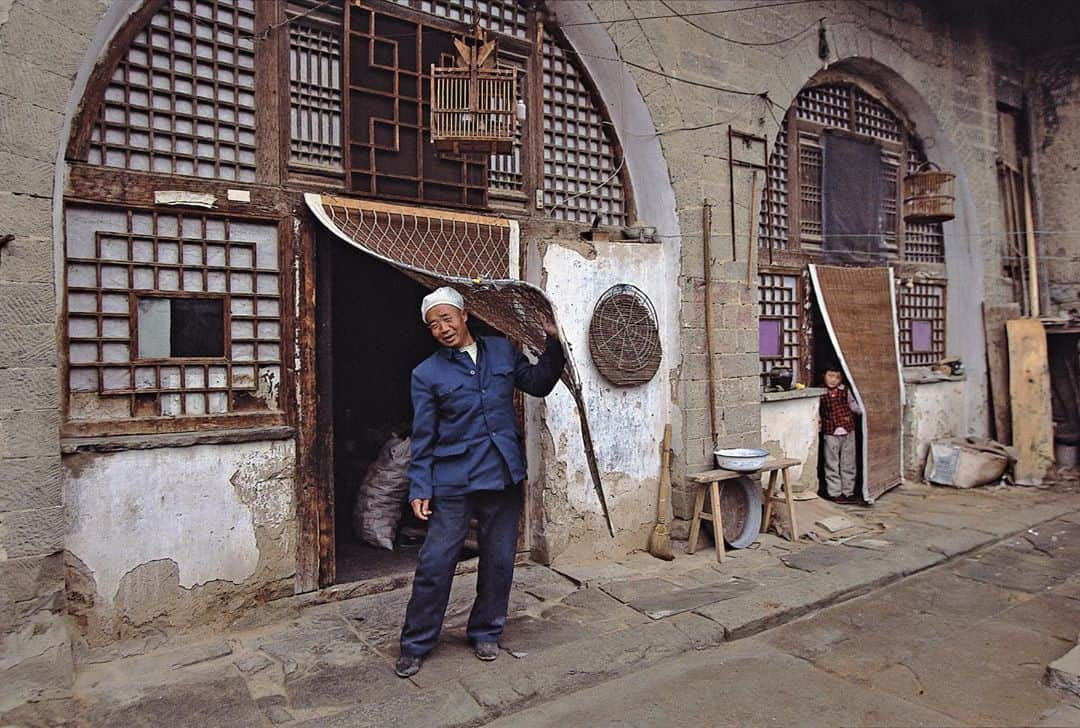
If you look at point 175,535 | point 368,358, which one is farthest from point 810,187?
point 175,535

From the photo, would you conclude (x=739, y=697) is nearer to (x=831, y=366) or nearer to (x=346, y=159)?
(x=346, y=159)

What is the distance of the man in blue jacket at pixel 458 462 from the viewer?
152 inches

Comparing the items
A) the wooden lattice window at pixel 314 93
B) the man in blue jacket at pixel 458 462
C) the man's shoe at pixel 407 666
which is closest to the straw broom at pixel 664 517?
the man in blue jacket at pixel 458 462

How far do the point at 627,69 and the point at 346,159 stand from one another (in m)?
2.37

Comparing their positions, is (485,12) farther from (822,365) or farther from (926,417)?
(926,417)

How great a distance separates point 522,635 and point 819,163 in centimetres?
603

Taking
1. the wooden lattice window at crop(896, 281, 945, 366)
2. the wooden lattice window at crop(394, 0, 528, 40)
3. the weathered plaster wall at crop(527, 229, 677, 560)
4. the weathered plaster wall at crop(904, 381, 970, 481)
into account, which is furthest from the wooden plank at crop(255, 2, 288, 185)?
the weathered plaster wall at crop(904, 381, 970, 481)

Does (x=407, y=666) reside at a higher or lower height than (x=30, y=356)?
lower

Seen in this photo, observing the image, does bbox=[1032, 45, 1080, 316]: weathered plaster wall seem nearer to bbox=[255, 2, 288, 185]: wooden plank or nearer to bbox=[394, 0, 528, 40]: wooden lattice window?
bbox=[394, 0, 528, 40]: wooden lattice window

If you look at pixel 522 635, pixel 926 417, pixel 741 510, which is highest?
pixel 926 417

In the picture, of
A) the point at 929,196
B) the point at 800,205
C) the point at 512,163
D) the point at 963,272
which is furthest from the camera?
the point at 963,272

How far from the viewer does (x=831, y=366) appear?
800 centimetres

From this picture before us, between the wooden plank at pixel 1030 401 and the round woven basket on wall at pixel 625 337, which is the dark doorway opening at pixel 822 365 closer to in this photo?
the wooden plank at pixel 1030 401

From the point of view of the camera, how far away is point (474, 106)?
4754 mm
